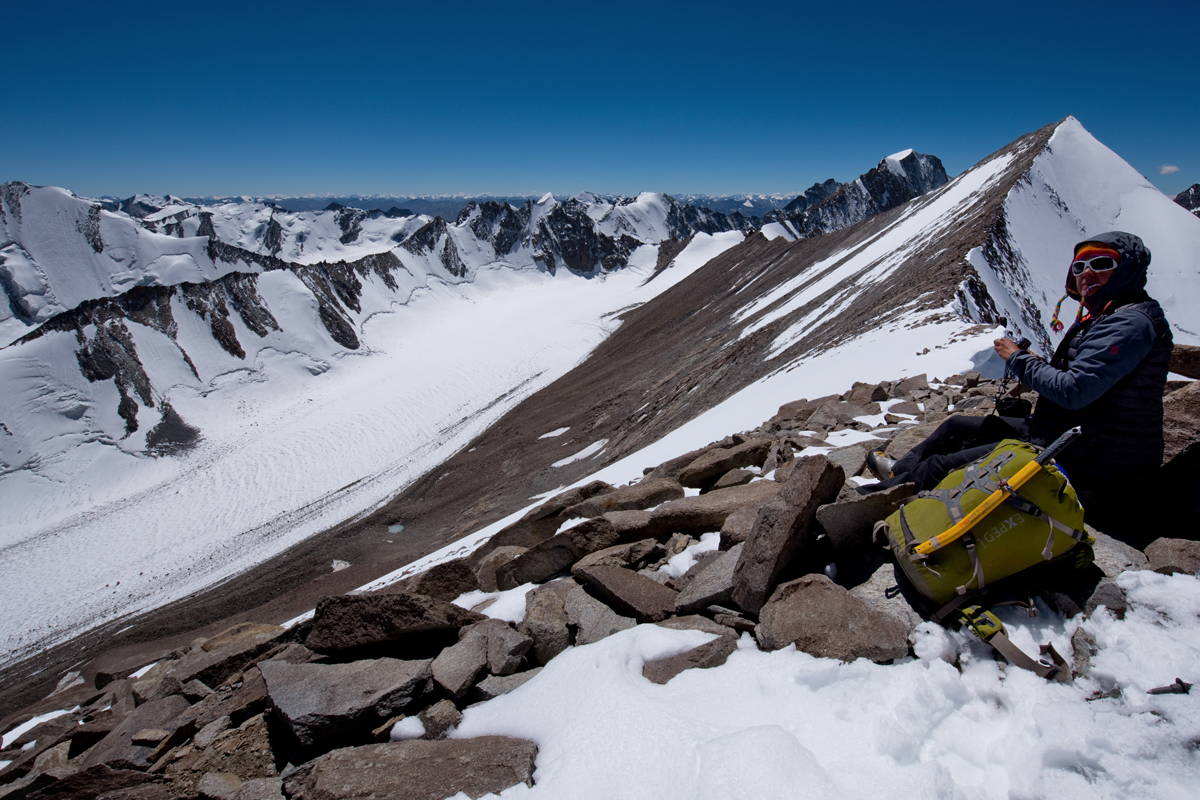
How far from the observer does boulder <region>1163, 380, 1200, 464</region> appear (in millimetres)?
4906

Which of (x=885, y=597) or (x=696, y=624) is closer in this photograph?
(x=885, y=597)

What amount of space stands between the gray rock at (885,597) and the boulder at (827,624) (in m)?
0.11

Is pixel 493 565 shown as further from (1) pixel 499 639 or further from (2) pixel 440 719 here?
(2) pixel 440 719

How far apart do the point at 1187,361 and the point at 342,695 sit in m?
9.95

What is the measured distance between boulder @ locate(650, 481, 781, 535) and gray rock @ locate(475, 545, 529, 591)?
205 cm

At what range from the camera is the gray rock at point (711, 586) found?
4.97 metres

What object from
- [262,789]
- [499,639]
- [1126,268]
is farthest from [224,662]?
[1126,268]

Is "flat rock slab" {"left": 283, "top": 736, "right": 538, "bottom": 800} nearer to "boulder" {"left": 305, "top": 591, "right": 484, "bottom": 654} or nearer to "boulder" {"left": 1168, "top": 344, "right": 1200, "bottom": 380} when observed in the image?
"boulder" {"left": 305, "top": 591, "right": 484, "bottom": 654}

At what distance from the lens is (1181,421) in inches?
199

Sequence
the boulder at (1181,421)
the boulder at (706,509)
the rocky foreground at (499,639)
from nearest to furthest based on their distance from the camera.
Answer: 1. the rocky foreground at (499,639)
2. the boulder at (1181,421)
3. the boulder at (706,509)

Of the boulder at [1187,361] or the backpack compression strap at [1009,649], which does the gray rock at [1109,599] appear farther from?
the boulder at [1187,361]

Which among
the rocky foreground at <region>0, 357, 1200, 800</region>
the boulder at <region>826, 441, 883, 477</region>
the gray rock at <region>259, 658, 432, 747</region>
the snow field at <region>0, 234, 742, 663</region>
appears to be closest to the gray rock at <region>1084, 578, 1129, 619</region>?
the rocky foreground at <region>0, 357, 1200, 800</region>

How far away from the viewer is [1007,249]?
984 inches

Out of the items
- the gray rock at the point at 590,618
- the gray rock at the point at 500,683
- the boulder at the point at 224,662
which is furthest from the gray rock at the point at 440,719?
the boulder at the point at 224,662
